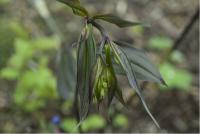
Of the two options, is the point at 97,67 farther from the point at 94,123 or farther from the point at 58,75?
the point at 94,123

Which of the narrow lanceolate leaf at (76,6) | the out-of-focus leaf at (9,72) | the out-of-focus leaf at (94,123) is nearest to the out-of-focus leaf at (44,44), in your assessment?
the out-of-focus leaf at (9,72)

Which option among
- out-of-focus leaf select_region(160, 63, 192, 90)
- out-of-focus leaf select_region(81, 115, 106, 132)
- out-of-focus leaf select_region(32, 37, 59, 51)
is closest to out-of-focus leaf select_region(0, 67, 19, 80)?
out-of-focus leaf select_region(32, 37, 59, 51)

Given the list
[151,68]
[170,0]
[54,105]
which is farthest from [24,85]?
[170,0]

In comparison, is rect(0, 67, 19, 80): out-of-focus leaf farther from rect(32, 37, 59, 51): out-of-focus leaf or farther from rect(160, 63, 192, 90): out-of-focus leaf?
rect(160, 63, 192, 90): out-of-focus leaf

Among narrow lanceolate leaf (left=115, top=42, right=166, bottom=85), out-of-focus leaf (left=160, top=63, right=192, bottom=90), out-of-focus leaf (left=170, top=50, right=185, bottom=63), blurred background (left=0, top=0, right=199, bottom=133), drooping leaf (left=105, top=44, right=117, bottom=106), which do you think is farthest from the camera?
out-of-focus leaf (left=170, top=50, right=185, bottom=63)

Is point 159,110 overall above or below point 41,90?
below

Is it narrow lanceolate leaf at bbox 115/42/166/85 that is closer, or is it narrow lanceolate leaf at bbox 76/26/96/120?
narrow lanceolate leaf at bbox 76/26/96/120

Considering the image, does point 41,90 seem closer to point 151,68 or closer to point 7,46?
point 7,46

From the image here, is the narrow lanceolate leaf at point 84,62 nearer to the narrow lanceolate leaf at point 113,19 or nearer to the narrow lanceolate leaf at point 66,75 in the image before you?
the narrow lanceolate leaf at point 113,19
